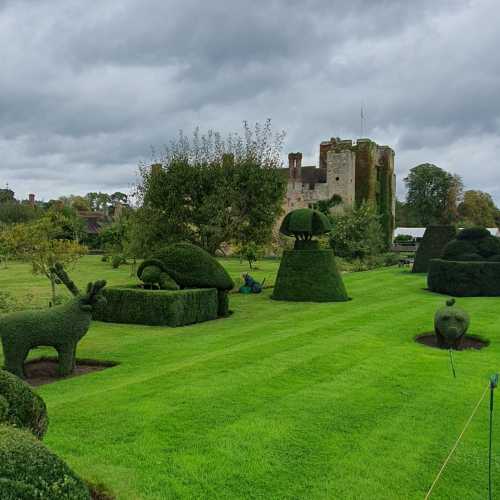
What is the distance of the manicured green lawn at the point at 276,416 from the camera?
5418 millimetres

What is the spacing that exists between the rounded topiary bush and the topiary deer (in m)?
16.1

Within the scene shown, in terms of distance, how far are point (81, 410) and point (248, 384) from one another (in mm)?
2591

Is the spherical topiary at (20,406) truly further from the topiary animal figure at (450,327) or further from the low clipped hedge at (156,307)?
the low clipped hedge at (156,307)

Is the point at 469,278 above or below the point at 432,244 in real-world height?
Answer: below

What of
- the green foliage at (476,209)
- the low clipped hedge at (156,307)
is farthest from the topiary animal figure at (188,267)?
the green foliage at (476,209)

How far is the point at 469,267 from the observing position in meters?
21.4

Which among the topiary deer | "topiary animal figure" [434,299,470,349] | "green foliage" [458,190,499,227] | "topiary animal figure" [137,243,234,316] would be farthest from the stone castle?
the topiary deer

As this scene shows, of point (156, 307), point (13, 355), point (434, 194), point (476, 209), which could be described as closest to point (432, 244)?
point (156, 307)

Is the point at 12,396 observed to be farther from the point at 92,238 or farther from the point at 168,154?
the point at 92,238

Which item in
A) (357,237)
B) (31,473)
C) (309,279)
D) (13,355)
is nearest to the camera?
(31,473)

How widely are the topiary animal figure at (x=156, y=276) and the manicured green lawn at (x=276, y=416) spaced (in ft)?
10.2

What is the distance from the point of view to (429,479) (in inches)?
217

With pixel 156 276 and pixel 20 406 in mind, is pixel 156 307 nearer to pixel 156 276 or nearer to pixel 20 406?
pixel 156 276

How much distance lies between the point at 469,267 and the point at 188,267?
38.8 ft
